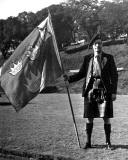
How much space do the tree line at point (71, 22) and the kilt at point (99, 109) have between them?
177 ft

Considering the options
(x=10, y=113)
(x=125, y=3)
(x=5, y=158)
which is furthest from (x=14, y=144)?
(x=125, y=3)

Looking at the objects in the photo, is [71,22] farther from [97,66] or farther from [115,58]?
[97,66]

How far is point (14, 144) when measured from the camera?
24.2 ft

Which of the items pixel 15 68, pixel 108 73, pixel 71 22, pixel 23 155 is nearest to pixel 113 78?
pixel 108 73

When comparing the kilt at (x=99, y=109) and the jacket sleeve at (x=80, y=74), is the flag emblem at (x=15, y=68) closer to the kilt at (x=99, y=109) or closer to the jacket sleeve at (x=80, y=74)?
A: the jacket sleeve at (x=80, y=74)

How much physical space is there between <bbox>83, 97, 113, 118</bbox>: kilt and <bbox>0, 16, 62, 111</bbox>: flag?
789 millimetres

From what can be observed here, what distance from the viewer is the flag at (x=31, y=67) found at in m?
6.84

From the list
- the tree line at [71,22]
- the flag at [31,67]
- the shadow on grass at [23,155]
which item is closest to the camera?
the shadow on grass at [23,155]

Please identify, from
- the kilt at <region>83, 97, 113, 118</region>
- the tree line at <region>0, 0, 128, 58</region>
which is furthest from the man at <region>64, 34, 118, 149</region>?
the tree line at <region>0, 0, 128, 58</region>

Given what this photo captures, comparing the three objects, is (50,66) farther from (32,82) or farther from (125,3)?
(125,3)

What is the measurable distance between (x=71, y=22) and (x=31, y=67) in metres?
64.6

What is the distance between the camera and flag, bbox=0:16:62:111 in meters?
6.84

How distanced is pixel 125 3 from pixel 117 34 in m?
6.90

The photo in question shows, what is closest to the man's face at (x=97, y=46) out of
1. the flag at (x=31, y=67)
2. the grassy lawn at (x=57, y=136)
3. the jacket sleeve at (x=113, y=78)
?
the jacket sleeve at (x=113, y=78)
